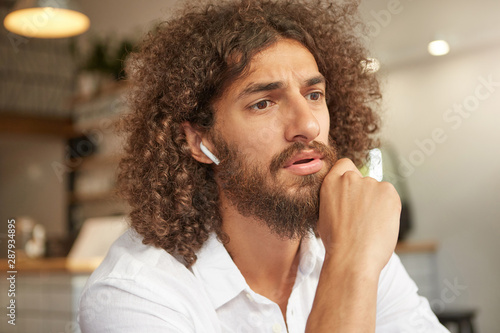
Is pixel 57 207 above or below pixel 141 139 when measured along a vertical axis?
above

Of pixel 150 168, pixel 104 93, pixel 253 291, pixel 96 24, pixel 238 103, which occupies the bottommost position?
pixel 253 291

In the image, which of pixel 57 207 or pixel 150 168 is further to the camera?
pixel 57 207

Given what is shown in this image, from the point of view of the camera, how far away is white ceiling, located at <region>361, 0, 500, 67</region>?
2.29 metres

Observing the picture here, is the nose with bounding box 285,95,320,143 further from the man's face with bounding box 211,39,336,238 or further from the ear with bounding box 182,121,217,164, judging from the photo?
the ear with bounding box 182,121,217,164

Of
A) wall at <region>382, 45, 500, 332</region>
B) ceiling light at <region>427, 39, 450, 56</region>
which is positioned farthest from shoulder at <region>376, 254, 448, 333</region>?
ceiling light at <region>427, 39, 450, 56</region>

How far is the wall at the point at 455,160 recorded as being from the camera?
2318 mm

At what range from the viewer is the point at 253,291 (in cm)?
127

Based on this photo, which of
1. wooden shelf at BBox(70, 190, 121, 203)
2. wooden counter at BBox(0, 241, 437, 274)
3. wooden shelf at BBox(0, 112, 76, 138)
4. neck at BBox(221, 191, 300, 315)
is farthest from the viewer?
wooden shelf at BBox(0, 112, 76, 138)

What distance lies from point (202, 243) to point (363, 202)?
422 millimetres

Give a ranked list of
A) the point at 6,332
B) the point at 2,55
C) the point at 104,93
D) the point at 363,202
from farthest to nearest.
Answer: the point at 2,55
the point at 104,93
the point at 6,332
the point at 363,202

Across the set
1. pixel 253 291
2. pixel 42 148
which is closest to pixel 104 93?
pixel 42 148

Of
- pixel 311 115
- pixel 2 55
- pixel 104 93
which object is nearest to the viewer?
pixel 311 115

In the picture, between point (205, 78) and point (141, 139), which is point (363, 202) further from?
point (141, 139)

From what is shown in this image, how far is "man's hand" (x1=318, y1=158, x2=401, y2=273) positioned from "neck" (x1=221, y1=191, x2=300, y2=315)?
0.22 metres
